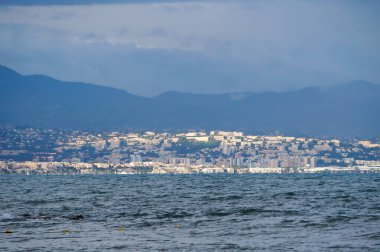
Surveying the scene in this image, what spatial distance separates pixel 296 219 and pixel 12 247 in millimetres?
18906

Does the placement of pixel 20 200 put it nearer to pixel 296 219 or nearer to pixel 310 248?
pixel 296 219

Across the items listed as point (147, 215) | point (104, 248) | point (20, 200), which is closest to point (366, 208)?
point (147, 215)

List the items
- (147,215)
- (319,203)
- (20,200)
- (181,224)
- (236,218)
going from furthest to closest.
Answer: (20,200)
(319,203)
(147,215)
(236,218)
(181,224)

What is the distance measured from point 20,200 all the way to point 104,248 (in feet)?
139

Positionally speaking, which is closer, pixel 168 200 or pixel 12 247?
pixel 12 247

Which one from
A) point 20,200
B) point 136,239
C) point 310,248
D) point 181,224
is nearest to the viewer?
point 310,248

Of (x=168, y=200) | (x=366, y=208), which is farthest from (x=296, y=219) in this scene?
(x=168, y=200)

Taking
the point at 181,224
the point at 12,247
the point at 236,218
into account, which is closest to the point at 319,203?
the point at 236,218

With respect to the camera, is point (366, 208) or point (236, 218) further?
point (366, 208)

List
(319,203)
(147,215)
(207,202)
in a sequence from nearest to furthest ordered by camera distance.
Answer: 1. (147,215)
2. (319,203)
3. (207,202)

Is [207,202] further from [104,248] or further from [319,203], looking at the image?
[104,248]

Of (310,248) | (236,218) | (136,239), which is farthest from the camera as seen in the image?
(236,218)

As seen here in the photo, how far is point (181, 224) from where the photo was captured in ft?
163

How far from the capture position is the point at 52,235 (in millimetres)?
44438
